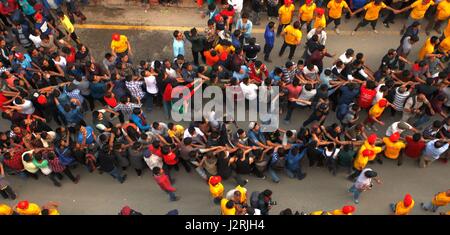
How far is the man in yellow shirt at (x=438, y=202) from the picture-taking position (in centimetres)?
753

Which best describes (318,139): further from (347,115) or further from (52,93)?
(52,93)

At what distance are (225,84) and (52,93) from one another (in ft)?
11.4

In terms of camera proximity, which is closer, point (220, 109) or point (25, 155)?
point (25, 155)

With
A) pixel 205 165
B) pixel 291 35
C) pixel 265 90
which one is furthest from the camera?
pixel 291 35

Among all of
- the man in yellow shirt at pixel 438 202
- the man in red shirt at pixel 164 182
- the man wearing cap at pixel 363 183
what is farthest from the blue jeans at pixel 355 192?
the man in red shirt at pixel 164 182

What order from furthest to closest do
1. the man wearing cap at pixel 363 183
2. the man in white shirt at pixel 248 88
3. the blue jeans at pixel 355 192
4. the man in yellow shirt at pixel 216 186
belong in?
the man in white shirt at pixel 248 88
the blue jeans at pixel 355 192
the man wearing cap at pixel 363 183
the man in yellow shirt at pixel 216 186

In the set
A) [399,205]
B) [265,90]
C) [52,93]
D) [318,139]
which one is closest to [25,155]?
[52,93]

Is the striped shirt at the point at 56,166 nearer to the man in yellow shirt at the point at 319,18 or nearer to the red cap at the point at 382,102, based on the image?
the red cap at the point at 382,102

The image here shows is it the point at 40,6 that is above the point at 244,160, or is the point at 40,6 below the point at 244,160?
above

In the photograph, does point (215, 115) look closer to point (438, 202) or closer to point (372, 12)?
point (438, 202)

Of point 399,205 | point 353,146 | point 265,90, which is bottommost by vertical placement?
point 399,205

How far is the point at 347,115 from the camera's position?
859cm

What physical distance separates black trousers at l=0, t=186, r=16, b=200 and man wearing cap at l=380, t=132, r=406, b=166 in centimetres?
Answer: 729

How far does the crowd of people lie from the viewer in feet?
26.1
